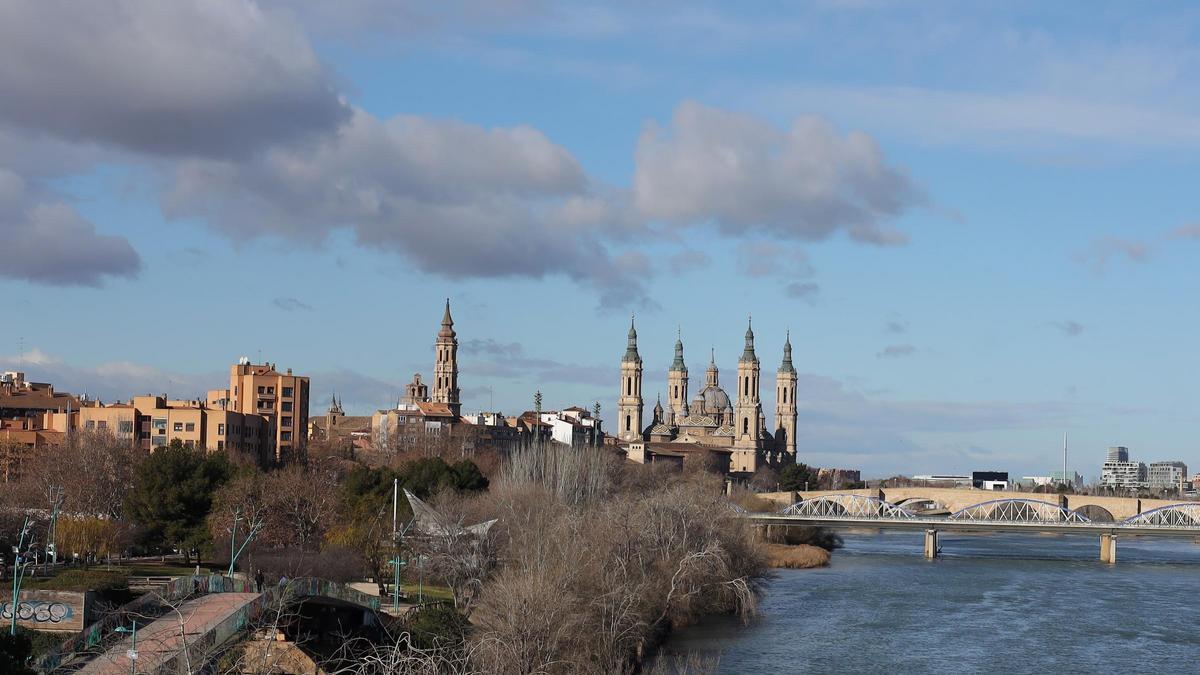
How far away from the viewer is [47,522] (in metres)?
56.7

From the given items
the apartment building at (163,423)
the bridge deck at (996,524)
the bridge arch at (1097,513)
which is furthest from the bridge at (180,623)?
the bridge arch at (1097,513)

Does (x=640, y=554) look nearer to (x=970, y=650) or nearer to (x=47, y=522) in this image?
(x=970, y=650)

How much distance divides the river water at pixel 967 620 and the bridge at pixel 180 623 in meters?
11.0

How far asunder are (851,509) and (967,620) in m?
73.9

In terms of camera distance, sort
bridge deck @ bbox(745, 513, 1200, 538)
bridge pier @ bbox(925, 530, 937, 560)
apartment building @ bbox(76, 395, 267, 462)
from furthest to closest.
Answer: apartment building @ bbox(76, 395, 267, 462) < bridge pier @ bbox(925, 530, 937, 560) < bridge deck @ bbox(745, 513, 1200, 538)

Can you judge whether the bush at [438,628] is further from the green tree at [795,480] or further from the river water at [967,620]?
the green tree at [795,480]

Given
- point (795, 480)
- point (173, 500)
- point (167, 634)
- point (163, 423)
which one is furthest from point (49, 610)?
point (795, 480)

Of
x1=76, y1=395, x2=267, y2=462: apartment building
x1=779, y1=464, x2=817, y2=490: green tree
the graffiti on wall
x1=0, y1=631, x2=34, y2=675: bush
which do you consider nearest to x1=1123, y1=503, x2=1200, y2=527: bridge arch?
x1=779, y1=464, x2=817, y2=490: green tree

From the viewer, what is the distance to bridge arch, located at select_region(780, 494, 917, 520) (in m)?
111

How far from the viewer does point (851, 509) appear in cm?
12938

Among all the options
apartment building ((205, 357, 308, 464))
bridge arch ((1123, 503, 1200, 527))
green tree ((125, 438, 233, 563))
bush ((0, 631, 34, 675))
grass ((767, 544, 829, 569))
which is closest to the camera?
bush ((0, 631, 34, 675))

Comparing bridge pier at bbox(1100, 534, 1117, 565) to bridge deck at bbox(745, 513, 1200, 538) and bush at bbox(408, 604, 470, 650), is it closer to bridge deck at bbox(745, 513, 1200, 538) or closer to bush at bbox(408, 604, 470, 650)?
bridge deck at bbox(745, 513, 1200, 538)

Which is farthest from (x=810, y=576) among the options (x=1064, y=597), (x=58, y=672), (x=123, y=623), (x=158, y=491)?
(x=58, y=672)

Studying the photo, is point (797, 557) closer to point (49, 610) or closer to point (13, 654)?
point (49, 610)
